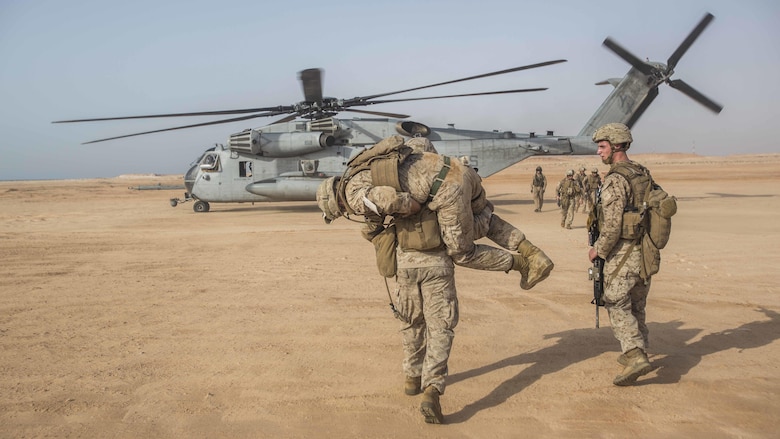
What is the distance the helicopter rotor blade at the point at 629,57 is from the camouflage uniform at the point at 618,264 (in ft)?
44.3

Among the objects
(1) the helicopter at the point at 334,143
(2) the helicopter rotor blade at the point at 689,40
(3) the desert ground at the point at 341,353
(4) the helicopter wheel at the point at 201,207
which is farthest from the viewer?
(4) the helicopter wheel at the point at 201,207

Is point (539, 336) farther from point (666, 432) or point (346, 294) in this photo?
point (346, 294)

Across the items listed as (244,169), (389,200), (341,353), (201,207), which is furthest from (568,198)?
(201,207)

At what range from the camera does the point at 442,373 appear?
3537mm

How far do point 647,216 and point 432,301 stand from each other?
5.50ft

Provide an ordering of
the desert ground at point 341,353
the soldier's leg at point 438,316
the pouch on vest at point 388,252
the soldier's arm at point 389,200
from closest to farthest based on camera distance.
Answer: the soldier's arm at point 389,200, the desert ground at point 341,353, the soldier's leg at point 438,316, the pouch on vest at point 388,252

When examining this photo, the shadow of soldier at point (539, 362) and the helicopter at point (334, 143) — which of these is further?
the helicopter at point (334, 143)

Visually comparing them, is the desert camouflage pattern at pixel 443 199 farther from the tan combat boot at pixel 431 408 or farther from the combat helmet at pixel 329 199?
the tan combat boot at pixel 431 408

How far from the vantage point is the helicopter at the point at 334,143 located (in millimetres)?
16656

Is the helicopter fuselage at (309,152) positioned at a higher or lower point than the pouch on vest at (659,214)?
higher

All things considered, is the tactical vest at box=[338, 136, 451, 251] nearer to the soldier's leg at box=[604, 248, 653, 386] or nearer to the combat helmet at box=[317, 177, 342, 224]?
the combat helmet at box=[317, 177, 342, 224]

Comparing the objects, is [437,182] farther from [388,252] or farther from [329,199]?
[329,199]

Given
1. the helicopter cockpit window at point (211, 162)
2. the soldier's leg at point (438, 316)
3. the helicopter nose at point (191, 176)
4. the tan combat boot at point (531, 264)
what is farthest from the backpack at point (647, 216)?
the helicopter nose at point (191, 176)

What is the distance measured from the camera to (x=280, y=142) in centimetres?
1684
